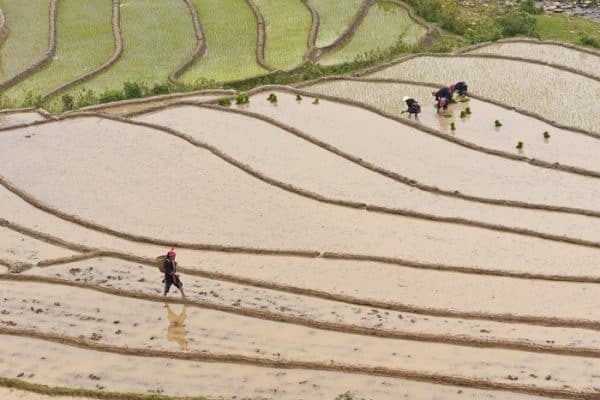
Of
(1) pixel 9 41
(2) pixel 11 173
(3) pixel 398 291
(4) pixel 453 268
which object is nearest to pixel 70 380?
(3) pixel 398 291

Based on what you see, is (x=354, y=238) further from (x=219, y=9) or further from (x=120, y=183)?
(x=219, y=9)

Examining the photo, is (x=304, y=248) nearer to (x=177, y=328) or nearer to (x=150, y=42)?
(x=177, y=328)

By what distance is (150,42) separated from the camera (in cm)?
2111

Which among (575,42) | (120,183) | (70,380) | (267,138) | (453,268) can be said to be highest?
(575,42)

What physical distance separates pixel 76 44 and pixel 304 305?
12.9 metres

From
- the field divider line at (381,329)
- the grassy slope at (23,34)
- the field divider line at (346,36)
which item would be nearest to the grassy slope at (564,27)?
the field divider line at (346,36)

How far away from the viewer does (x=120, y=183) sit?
14.1 metres

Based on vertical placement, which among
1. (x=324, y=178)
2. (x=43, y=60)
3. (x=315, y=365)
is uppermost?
(x=43, y=60)

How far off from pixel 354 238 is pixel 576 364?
3739mm

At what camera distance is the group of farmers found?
15867mm

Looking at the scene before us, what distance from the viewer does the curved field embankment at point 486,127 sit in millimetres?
13984

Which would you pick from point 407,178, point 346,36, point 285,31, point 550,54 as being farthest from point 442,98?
point 285,31

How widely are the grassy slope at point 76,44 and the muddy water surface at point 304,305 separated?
8.19 meters

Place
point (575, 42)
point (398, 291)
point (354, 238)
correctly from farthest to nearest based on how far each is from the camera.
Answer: point (575, 42), point (354, 238), point (398, 291)
